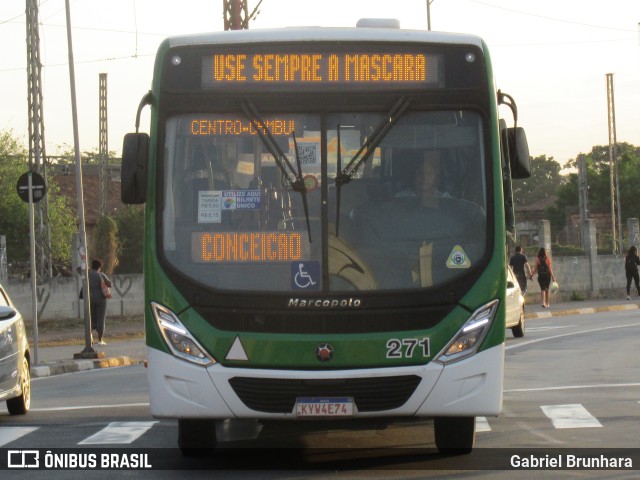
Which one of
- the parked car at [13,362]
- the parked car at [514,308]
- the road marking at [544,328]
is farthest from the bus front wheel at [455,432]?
the road marking at [544,328]

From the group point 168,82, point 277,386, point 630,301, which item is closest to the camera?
point 277,386

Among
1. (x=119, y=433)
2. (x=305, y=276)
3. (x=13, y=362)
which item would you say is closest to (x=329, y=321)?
(x=305, y=276)

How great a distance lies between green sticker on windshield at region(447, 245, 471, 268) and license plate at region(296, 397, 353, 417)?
119cm

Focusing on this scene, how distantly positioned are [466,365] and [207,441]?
6.57 feet

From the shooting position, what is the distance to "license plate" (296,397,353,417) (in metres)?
8.88

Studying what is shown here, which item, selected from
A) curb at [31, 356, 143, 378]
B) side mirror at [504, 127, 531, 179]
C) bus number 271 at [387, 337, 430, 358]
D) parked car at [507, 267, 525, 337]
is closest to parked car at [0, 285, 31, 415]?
bus number 271 at [387, 337, 430, 358]

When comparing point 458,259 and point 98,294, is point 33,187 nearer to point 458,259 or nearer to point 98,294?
point 98,294

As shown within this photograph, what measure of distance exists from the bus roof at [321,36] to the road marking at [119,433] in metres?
3.28

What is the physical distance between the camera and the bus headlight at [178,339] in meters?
9.05

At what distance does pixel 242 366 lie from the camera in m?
8.99

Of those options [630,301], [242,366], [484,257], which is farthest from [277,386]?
[630,301]

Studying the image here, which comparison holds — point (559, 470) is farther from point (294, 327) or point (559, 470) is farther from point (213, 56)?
point (213, 56)

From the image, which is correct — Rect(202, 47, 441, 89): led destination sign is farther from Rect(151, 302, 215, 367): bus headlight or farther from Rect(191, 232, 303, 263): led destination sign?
Rect(151, 302, 215, 367): bus headlight

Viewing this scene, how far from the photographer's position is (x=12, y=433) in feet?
38.3
